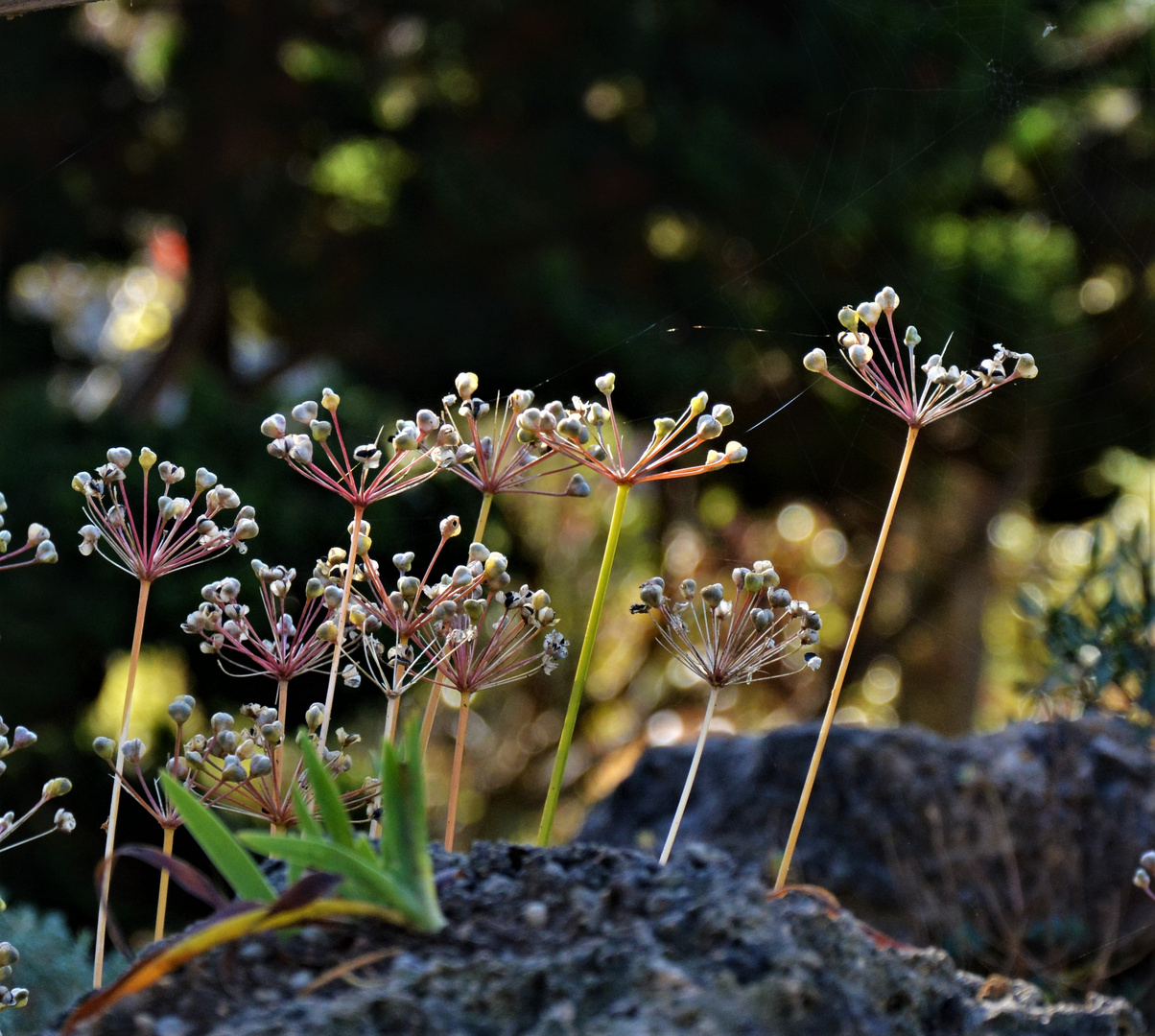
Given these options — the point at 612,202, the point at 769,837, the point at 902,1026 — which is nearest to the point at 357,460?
the point at 902,1026

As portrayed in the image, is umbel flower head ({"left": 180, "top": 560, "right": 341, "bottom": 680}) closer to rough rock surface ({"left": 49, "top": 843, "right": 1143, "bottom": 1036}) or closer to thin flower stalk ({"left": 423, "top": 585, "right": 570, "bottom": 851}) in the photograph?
thin flower stalk ({"left": 423, "top": 585, "right": 570, "bottom": 851})

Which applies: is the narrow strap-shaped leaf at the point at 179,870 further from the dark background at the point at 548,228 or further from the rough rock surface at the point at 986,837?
the dark background at the point at 548,228

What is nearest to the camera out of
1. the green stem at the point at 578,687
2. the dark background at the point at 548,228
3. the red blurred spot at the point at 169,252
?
the green stem at the point at 578,687

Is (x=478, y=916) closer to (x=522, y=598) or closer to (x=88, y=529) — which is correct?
(x=522, y=598)

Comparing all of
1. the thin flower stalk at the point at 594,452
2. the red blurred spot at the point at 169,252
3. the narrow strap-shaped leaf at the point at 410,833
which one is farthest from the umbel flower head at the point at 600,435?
the red blurred spot at the point at 169,252

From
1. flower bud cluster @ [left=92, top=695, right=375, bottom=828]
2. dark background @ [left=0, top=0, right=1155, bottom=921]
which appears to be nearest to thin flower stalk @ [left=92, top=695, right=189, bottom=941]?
flower bud cluster @ [left=92, top=695, right=375, bottom=828]

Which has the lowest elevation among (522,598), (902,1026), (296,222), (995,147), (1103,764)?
(1103,764)
